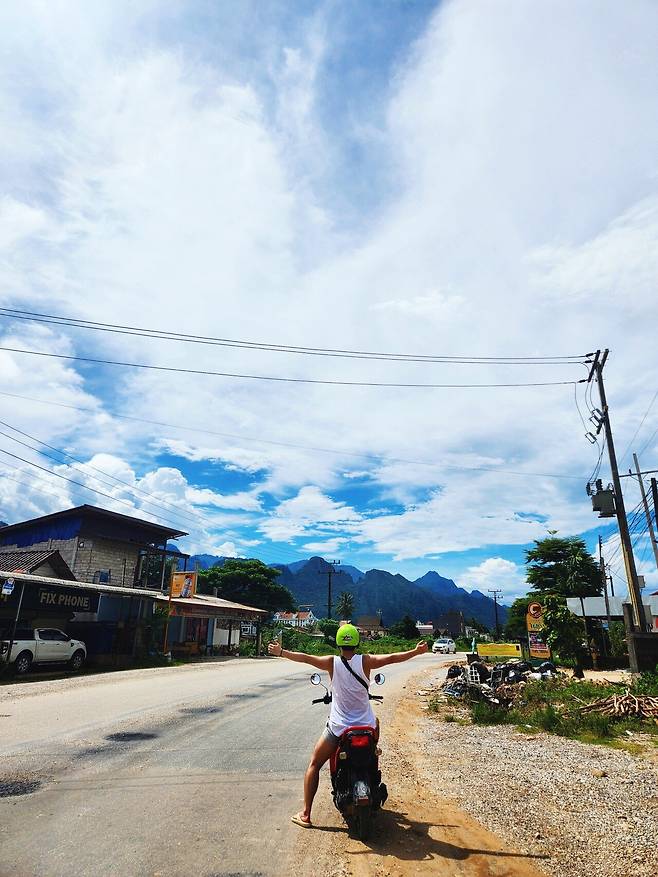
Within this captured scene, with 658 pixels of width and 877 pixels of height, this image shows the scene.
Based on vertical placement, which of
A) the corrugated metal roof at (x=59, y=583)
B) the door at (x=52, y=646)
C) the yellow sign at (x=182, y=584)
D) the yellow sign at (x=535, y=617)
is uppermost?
the yellow sign at (x=182, y=584)

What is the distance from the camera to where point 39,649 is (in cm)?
2123

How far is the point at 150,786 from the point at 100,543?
111 ft

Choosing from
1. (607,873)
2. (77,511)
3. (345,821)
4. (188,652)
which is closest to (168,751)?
(345,821)

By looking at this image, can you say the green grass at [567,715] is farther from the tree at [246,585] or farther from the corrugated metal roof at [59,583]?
the tree at [246,585]

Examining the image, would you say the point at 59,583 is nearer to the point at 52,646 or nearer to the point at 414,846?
the point at 52,646

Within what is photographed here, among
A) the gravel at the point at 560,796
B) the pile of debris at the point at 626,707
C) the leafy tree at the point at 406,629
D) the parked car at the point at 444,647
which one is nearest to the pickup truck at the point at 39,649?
the gravel at the point at 560,796

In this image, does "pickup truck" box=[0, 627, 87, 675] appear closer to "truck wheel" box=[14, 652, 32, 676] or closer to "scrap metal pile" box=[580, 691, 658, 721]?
"truck wheel" box=[14, 652, 32, 676]

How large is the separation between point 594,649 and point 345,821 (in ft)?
74.1

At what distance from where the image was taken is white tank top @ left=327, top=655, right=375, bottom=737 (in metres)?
5.12

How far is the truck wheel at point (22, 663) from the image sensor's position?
20172mm

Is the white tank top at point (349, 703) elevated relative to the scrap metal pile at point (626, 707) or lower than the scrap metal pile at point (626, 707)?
A: elevated

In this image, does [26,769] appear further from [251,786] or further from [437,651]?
[437,651]

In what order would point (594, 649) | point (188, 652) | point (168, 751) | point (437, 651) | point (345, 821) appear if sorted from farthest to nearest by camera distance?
point (437, 651) → point (188, 652) → point (594, 649) → point (168, 751) → point (345, 821)

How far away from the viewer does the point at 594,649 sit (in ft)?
78.7
